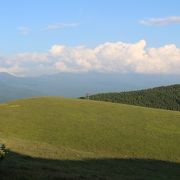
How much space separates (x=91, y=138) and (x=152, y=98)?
3299 inches

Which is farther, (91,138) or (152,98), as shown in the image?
(152,98)

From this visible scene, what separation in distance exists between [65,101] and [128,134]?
28.7 m

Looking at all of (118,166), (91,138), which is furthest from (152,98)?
(118,166)

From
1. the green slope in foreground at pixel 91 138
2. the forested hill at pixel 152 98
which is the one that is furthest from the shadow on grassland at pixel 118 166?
the forested hill at pixel 152 98

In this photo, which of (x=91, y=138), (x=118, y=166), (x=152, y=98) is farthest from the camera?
(x=152, y=98)

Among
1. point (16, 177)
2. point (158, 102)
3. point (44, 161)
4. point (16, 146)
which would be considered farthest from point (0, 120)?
point (158, 102)

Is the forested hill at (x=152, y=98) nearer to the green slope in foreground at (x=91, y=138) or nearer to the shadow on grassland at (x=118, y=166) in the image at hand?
the green slope in foreground at (x=91, y=138)

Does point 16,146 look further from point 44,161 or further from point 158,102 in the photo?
point 158,102

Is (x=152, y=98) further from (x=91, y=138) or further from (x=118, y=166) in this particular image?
(x=118, y=166)

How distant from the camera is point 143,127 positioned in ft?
200

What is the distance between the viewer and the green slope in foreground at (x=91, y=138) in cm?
3462

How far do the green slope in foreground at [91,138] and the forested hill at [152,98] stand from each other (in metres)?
52.1

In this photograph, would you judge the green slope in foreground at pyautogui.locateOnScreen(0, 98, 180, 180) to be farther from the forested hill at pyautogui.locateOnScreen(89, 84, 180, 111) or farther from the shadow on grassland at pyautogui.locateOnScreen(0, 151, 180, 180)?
the forested hill at pyautogui.locateOnScreen(89, 84, 180, 111)

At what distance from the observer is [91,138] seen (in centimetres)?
5350
